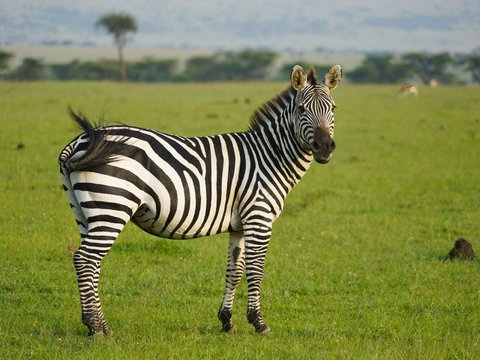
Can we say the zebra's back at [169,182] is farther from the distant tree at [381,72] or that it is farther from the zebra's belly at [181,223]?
the distant tree at [381,72]

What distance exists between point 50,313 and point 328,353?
2636 mm

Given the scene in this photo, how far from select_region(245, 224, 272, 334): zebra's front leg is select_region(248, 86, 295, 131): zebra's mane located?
3.42ft

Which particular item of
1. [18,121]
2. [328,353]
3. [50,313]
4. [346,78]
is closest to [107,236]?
[50,313]

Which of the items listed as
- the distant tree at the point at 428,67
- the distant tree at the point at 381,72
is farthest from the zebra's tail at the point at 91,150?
the distant tree at the point at 381,72

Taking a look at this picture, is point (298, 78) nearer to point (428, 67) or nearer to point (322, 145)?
point (322, 145)

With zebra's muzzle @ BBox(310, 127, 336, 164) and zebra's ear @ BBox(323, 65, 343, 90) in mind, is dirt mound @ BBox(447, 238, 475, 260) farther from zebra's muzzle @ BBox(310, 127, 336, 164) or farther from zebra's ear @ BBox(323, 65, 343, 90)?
zebra's muzzle @ BBox(310, 127, 336, 164)

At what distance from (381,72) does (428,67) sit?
191 inches

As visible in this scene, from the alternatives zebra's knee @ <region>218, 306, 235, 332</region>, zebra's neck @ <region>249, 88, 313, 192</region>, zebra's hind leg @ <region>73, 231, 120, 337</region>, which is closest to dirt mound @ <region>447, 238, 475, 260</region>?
zebra's neck @ <region>249, 88, 313, 192</region>

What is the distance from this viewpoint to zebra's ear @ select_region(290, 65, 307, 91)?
674 cm

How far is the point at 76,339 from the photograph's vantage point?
637 cm

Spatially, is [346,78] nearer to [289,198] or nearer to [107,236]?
[289,198]

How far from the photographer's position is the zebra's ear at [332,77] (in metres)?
6.89

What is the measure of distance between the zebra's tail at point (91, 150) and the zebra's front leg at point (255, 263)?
1.31 meters

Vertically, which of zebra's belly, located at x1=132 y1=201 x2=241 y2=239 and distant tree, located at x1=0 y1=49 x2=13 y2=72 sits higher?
distant tree, located at x1=0 y1=49 x2=13 y2=72
